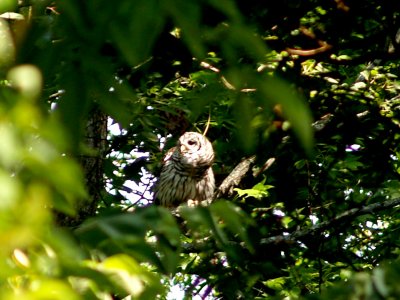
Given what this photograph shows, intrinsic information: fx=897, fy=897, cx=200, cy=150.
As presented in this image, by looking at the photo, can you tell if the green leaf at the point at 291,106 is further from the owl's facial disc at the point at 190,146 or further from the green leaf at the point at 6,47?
the owl's facial disc at the point at 190,146

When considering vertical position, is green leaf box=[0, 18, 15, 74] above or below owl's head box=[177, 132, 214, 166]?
below

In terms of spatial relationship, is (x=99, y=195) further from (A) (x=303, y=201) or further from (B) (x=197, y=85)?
(A) (x=303, y=201)

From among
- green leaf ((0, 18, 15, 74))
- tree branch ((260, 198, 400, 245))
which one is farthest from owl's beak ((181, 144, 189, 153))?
green leaf ((0, 18, 15, 74))

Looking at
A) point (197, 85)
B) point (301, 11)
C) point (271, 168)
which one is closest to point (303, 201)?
point (271, 168)

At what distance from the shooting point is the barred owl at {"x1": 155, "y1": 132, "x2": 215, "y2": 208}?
8344 mm

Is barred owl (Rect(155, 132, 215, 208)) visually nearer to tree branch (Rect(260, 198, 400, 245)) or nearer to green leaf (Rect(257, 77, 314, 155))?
tree branch (Rect(260, 198, 400, 245))

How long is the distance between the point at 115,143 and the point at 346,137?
3.45 m

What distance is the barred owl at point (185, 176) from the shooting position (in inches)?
328

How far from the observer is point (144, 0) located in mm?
1334

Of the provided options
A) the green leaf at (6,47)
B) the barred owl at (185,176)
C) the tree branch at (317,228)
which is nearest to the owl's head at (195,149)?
the barred owl at (185,176)

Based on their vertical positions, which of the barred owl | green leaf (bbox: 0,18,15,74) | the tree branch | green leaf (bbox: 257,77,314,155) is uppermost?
the barred owl

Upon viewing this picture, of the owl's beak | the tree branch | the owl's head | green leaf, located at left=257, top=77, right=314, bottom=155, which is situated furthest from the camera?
the owl's beak

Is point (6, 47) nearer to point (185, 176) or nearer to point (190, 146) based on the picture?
point (190, 146)

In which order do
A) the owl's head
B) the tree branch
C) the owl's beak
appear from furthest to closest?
the owl's beak, the owl's head, the tree branch
